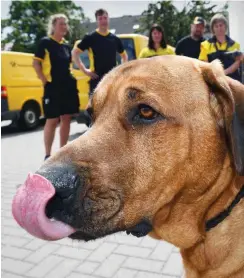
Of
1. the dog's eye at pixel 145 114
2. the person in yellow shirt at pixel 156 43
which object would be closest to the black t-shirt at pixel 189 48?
the person in yellow shirt at pixel 156 43

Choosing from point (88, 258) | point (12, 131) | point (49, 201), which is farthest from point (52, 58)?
point (12, 131)

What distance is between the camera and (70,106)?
6547 millimetres

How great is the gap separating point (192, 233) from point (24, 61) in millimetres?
10553

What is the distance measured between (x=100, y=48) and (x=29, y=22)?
140 feet

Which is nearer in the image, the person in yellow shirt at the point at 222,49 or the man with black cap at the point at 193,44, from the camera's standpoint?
the person in yellow shirt at the point at 222,49

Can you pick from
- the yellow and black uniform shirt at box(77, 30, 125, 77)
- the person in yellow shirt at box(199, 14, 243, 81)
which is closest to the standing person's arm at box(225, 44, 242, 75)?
the person in yellow shirt at box(199, 14, 243, 81)

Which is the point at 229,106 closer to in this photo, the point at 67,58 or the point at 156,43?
the point at 67,58

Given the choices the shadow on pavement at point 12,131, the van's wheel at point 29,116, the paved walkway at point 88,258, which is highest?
the paved walkway at point 88,258

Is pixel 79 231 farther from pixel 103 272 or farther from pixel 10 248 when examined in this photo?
pixel 10 248

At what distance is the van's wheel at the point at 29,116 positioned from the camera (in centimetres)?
1162

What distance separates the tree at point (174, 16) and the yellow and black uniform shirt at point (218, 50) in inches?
909

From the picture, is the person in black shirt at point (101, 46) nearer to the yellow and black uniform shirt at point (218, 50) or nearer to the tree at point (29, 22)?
the yellow and black uniform shirt at point (218, 50)

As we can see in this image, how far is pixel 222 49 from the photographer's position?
6.40 meters

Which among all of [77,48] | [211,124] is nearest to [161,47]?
[77,48]
